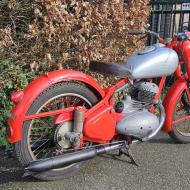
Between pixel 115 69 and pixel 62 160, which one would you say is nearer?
pixel 62 160

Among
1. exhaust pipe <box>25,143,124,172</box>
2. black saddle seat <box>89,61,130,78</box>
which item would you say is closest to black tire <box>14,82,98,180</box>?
exhaust pipe <box>25,143,124,172</box>

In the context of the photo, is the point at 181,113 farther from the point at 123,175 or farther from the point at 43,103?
the point at 43,103

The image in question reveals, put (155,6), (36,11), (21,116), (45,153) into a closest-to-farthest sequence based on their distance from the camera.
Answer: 1. (21,116)
2. (45,153)
3. (36,11)
4. (155,6)

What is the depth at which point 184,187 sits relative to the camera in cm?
376

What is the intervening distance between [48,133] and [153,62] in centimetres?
119

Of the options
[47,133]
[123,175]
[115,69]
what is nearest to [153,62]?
[115,69]

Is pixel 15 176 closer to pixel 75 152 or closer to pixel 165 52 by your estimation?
pixel 75 152

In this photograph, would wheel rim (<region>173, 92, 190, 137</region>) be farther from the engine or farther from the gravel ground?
the engine

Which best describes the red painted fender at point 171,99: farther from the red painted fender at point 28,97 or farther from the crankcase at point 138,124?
the red painted fender at point 28,97

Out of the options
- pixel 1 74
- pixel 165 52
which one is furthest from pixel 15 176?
pixel 165 52

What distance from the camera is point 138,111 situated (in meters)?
4.05

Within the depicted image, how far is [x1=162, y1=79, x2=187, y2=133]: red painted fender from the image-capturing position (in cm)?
445

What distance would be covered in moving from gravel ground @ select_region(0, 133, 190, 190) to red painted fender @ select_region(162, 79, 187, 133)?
0.31m

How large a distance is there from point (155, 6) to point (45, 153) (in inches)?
158
